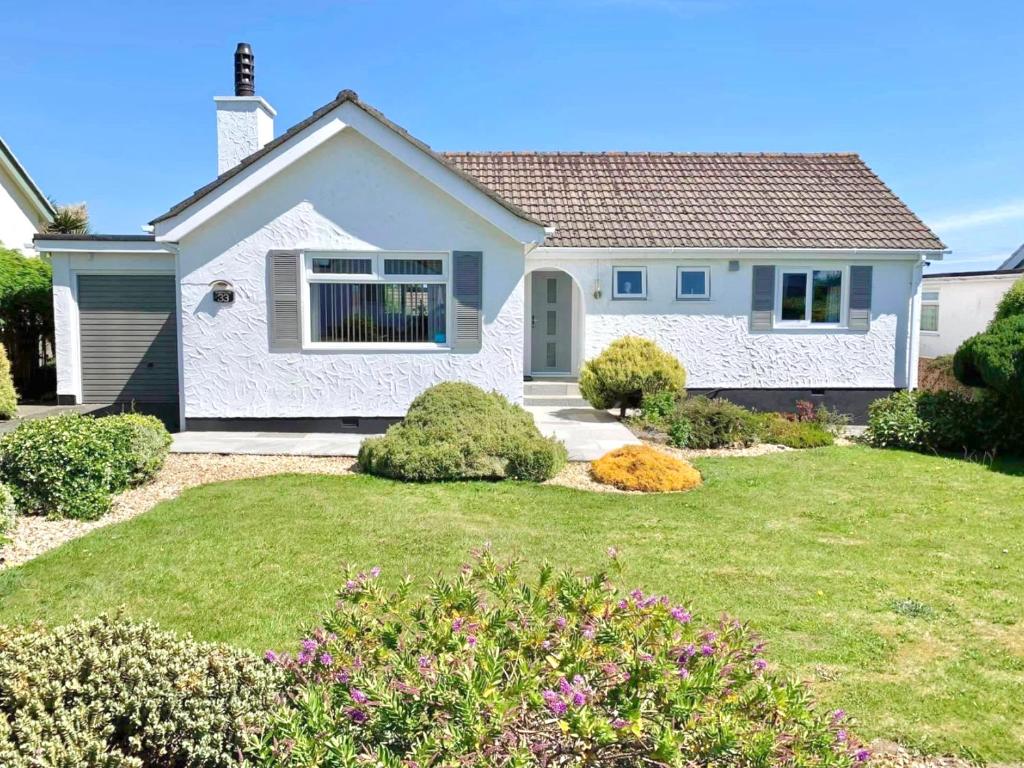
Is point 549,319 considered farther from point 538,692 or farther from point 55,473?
point 538,692

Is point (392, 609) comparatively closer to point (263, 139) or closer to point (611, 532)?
point (611, 532)

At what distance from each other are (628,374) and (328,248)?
20.6 ft

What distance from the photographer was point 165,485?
955 cm

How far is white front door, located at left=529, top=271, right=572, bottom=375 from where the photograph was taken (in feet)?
60.8

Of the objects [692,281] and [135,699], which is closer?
[135,699]

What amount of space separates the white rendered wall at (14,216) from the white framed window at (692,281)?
18.4 metres

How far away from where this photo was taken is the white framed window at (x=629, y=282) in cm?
1653

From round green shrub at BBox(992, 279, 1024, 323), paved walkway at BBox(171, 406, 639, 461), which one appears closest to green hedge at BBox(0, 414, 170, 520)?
paved walkway at BBox(171, 406, 639, 461)

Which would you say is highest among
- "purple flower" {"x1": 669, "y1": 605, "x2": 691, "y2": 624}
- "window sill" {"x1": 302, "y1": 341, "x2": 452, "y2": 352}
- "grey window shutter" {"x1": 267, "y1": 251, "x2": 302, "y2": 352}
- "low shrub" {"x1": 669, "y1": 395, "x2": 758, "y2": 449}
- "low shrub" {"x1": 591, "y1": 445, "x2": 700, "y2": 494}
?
"grey window shutter" {"x1": 267, "y1": 251, "x2": 302, "y2": 352}

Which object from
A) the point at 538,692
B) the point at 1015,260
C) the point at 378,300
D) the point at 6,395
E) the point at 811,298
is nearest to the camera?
the point at 538,692

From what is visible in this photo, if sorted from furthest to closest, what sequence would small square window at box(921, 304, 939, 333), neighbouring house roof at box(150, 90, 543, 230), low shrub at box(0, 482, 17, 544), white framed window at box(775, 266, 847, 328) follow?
small square window at box(921, 304, 939, 333) < white framed window at box(775, 266, 847, 328) < neighbouring house roof at box(150, 90, 543, 230) < low shrub at box(0, 482, 17, 544)

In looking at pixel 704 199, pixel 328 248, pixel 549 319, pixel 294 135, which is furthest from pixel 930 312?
pixel 294 135

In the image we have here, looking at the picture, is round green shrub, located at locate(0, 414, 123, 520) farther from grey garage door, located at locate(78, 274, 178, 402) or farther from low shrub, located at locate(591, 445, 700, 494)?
grey garage door, located at locate(78, 274, 178, 402)

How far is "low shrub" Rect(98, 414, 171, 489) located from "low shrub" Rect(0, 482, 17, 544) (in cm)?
130
